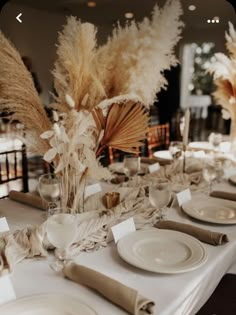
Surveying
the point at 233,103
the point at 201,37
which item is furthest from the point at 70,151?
the point at 201,37

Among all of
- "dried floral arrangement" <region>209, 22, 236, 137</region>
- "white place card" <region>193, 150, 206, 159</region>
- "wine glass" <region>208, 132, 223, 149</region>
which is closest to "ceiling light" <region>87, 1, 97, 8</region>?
"dried floral arrangement" <region>209, 22, 236, 137</region>

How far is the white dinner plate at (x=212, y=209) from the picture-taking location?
1.37 meters

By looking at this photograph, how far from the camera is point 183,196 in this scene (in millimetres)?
1593

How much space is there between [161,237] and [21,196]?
2.23 feet

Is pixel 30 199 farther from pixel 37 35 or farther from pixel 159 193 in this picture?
pixel 37 35

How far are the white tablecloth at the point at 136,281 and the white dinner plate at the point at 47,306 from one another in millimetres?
35

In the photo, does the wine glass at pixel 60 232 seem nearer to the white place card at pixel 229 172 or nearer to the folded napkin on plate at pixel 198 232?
the folded napkin on plate at pixel 198 232

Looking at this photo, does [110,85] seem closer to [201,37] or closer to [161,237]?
[161,237]

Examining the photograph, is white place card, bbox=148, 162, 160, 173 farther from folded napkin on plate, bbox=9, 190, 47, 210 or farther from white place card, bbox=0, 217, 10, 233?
white place card, bbox=0, 217, 10, 233

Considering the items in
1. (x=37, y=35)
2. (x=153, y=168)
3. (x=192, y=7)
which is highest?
(x=192, y=7)

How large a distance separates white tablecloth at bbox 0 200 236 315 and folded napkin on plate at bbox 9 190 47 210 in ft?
1.45

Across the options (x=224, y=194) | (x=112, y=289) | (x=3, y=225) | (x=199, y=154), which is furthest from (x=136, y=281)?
(x=199, y=154)

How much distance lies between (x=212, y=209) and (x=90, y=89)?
716 mm

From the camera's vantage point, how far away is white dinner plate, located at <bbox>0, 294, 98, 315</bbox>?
80cm
